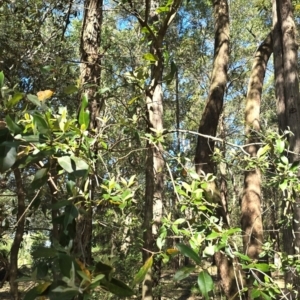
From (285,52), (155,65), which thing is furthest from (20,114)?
(285,52)

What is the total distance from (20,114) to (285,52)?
402 centimetres

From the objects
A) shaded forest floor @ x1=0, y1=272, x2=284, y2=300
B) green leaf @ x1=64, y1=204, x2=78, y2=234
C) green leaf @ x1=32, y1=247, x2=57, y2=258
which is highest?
green leaf @ x1=64, y1=204, x2=78, y2=234

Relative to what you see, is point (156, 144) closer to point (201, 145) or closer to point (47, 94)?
point (47, 94)

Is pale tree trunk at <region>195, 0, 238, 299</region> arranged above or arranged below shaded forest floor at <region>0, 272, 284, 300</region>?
above

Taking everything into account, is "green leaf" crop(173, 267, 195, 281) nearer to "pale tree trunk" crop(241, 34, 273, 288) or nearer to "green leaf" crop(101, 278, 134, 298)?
"green leaf" crop(101, 278, 134, 298)

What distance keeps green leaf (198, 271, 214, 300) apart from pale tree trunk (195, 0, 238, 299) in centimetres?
190

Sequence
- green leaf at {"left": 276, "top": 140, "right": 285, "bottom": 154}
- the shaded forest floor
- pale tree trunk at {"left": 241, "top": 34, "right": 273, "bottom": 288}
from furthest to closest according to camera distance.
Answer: pale tree trunk at {"left": 241, "top": 34, "right": 273, "bottom": 288} < the shaded forest floor < green leaf at {"left": 276, "top": 140, "right": 285, "bottom": 154}

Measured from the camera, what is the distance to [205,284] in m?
0.99

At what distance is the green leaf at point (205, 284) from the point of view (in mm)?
980

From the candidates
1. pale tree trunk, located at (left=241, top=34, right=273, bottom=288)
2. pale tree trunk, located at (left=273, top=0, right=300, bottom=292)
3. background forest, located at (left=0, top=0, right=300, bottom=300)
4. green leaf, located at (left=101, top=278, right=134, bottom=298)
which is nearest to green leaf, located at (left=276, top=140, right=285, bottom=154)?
background forest, located at (left=0, top=0, right=300, bottom=300)

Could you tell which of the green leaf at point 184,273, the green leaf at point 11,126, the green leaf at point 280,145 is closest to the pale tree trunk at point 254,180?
the green leaf at point 280,145

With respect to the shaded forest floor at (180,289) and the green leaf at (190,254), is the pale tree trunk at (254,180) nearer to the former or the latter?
the shaded forest floor at (180,289)

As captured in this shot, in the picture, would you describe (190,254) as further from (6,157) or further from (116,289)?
(6,157)

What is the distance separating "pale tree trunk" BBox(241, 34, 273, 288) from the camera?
3807mm
